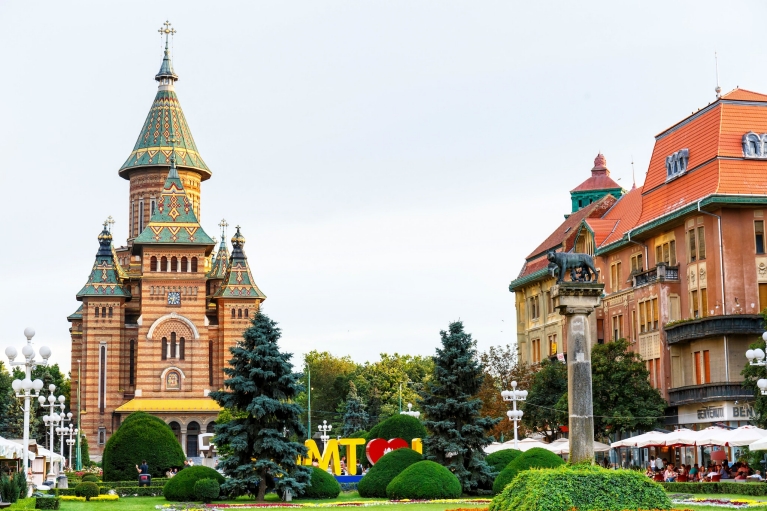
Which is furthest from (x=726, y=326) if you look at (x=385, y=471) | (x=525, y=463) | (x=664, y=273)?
(x=385, y=471)

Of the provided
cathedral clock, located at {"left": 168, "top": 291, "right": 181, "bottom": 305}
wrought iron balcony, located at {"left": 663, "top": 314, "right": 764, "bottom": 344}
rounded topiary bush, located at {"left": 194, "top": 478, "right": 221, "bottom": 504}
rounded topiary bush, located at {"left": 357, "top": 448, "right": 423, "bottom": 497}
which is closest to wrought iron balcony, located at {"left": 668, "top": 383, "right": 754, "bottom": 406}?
wrought iron balcony, located at {"left": 663, "top": 314, "right": 764, "bottom": 344}

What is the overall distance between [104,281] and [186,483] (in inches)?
A: 2180

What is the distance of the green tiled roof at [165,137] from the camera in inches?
3925

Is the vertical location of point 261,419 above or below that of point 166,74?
below

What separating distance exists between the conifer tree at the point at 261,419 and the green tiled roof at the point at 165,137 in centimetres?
6141

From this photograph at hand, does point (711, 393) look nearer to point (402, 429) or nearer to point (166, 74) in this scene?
point (402, 429)

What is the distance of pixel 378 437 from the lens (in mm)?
46750

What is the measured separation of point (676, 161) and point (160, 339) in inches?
1798

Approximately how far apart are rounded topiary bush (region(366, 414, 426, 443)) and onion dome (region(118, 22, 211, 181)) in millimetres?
56563

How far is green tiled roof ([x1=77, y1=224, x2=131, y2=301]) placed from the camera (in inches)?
3573

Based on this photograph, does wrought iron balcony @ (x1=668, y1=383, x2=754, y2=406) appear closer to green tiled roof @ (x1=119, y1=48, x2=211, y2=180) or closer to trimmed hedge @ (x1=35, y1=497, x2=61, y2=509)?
trimmed hedge @ (x1=35, y1=497, x2=61, y2=509)

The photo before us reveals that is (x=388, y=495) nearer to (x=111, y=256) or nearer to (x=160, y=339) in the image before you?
(x=160, y=339)

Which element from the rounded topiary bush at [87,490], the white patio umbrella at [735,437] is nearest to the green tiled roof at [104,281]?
the rounded topiary bush at [87,490]

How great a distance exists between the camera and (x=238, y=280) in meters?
93.0
